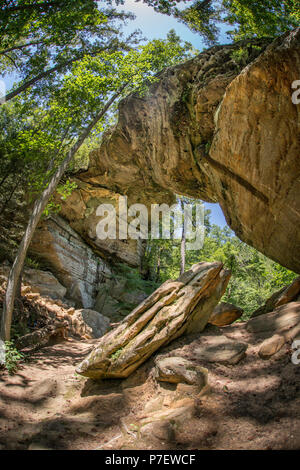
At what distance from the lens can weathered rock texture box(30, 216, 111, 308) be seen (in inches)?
604

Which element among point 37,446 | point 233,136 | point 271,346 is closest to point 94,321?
point 271,346

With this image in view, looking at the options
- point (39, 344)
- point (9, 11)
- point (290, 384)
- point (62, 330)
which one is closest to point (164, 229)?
point (62, 330)

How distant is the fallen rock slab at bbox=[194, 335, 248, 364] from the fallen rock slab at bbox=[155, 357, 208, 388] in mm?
500

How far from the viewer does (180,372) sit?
15.1ft

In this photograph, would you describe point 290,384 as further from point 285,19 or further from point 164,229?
point 164,229

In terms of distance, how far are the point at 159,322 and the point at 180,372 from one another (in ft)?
4.94

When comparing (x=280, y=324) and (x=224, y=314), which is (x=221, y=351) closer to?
(x=280, y=324)

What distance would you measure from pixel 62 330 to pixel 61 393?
4654mm

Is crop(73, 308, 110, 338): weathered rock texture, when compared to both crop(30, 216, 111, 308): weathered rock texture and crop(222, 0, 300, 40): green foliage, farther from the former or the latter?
crop(222, 0, 300, 40): green foliage

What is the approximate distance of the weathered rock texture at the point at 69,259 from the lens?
15354 millimetres

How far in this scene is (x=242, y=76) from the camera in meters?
6.17

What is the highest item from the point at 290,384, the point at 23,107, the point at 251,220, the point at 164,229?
the point at 23,107

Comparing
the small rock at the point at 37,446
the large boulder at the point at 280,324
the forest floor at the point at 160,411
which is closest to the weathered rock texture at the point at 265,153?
the large boulder at the point at 280,324

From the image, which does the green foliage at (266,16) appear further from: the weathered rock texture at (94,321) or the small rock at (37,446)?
the weathered rock texture at (94,321)
